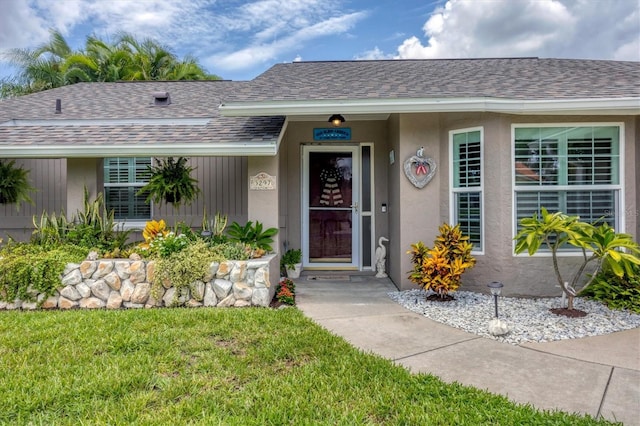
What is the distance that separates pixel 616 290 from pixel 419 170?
2963 mm

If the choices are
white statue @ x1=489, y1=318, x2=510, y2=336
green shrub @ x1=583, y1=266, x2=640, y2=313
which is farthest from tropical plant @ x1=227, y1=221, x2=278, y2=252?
green shrub @ x1=583, y1=266, x2=640, y2=313

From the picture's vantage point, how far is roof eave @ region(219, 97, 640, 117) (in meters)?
4.81

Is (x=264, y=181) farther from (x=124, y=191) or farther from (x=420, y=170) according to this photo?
(x=124, y=191)

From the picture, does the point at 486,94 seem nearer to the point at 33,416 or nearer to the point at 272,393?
the point at 272,393

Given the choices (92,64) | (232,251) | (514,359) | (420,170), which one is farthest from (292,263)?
(92,64)

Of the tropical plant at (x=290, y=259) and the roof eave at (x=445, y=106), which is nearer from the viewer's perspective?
the roof eave at (x=445, y=106)

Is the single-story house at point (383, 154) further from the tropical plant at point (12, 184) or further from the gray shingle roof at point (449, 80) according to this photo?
the tropical plant at point (12, 184)

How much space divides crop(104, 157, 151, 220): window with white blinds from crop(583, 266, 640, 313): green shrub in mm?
7899

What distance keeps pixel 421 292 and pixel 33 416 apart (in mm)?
4637

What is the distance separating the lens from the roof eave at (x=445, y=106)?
4.81 m

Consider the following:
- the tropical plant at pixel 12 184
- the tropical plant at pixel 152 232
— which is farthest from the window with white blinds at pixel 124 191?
the tropical plant at pixel 152 232

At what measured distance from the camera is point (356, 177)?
7.23m

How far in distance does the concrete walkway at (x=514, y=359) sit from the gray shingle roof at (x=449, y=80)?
3.10m

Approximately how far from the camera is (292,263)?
6.75 meters
